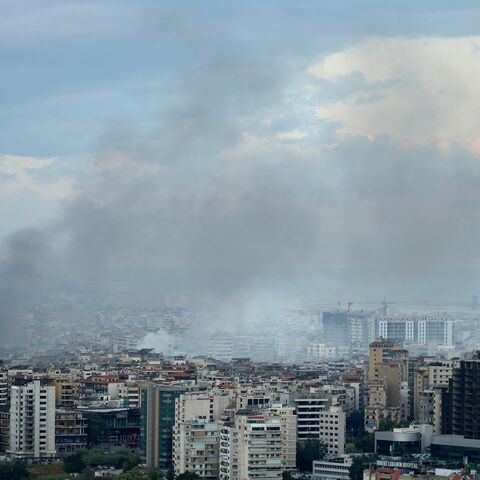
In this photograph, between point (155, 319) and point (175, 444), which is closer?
point (175, 444)

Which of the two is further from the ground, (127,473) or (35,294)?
(35,294)

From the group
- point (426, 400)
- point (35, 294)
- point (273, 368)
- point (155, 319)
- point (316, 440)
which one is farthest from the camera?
point (155, 319)

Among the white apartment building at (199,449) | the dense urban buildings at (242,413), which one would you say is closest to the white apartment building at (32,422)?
the dense urban buildings at (242,413)

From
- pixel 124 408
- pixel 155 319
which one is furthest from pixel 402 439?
pixel 155 319

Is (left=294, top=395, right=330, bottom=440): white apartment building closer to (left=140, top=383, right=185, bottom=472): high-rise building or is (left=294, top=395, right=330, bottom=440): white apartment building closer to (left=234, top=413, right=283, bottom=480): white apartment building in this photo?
(left=140, top=383, right=185, bottom=472): high-rise building

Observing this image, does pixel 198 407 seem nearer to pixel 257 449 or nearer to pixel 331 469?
pixel 331 469

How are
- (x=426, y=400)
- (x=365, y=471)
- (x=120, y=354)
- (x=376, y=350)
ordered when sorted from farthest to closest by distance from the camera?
(x=120, y=354), (x=376, y=350), (x=426, y=400), (x=365, y=471)

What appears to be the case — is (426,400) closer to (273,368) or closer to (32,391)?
(32,391)

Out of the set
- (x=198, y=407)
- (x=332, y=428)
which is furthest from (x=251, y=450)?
(x=332, y=428)
